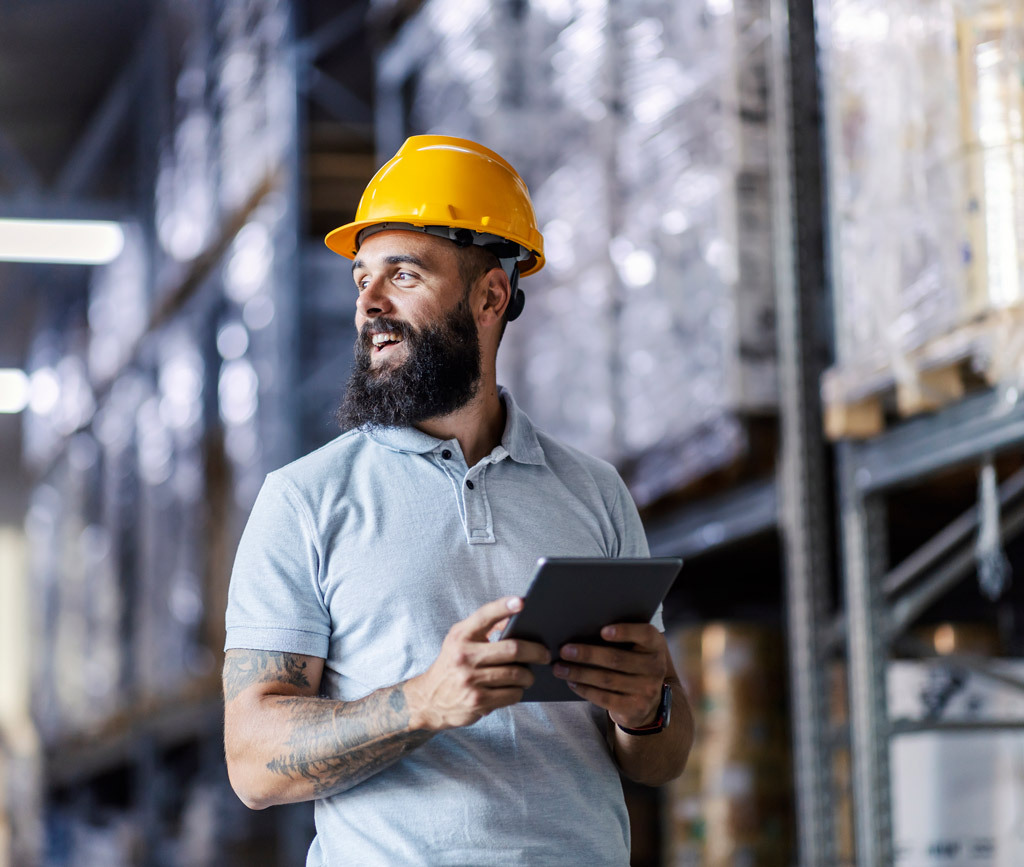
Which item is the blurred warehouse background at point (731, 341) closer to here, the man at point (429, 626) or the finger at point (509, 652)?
the man at point (429, 626)

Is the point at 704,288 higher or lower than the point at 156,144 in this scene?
lower

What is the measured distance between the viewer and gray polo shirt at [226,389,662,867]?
196cm

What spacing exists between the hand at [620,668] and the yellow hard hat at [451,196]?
84 cm

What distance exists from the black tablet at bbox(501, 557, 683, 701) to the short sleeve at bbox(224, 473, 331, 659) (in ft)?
1.19

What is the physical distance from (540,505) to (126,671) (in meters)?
11.7

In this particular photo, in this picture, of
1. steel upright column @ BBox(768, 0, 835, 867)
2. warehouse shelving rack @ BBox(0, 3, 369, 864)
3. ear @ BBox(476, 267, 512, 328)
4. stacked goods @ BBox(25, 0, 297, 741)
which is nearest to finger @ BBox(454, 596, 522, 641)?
ear @ BBox(476, 267, 512, 328)

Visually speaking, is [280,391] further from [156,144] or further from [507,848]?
[507,848]

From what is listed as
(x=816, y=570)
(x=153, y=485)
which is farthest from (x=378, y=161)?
(x=816, y=570)

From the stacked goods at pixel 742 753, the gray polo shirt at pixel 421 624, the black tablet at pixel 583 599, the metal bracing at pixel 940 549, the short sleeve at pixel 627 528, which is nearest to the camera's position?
the black tablet at pixel 583 599

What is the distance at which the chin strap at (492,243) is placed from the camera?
93.4 inches

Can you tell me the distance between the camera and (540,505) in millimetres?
2197

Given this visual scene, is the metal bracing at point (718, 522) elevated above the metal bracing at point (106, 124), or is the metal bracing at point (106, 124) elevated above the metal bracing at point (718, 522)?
the metal bracing at point (106, 124)

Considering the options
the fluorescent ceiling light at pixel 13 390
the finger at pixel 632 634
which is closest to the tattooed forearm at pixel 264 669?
the finger at pixel 632 634

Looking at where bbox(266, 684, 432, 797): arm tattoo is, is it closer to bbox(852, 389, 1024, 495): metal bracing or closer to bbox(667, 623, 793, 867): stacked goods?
bbox(852, 389, 1024, 495): metal bracing
